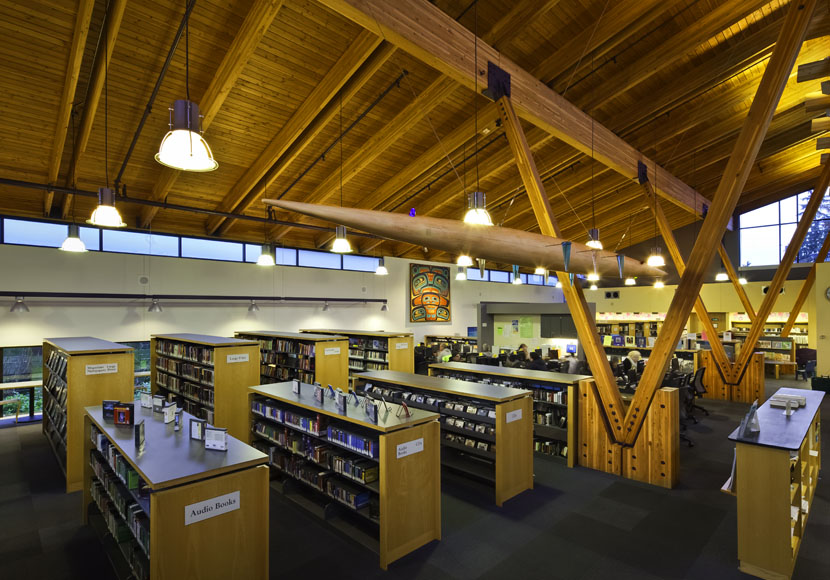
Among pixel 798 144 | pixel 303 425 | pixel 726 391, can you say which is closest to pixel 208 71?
pixel 303 425

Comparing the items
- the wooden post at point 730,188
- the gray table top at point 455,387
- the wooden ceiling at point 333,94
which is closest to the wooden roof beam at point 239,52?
the wooden ceiling at point 333,94

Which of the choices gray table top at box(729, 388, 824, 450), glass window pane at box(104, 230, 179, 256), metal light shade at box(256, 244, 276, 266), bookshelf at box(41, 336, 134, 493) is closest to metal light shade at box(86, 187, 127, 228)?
bookshelf at box(41, 336, 134, 493)

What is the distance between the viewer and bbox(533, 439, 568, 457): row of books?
6.41 m

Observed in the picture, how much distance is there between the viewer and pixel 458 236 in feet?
8.36

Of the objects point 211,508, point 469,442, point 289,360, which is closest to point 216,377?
point 289,360

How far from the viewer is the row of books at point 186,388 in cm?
748

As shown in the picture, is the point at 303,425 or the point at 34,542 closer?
the point at 34,542

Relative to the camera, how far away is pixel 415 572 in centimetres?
360

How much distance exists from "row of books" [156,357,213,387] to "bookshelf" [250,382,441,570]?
2509 mm

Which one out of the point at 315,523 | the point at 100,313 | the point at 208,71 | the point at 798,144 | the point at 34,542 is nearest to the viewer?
the point at 34,542

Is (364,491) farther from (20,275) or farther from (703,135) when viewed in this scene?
(703,135)

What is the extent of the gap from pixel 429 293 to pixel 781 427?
1290cm

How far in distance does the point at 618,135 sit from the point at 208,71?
7798 mm

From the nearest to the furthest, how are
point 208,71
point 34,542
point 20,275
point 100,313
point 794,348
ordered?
point 34,542, point 208,71, point 20,275, point 100,313, point 794,348
